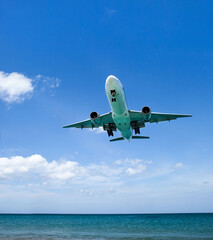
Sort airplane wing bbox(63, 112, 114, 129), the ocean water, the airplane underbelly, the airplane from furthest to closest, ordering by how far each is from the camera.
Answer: the ocean water
airplane wing bbox(63, 112, 114, 129)
the airplane underbelly
the airplane

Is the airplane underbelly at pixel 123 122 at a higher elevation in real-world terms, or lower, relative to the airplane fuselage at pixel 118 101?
lower

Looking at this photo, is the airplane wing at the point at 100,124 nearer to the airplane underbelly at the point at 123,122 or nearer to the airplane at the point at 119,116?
the airplane at the point at 119,116

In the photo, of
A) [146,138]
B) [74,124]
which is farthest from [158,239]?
[74,124]

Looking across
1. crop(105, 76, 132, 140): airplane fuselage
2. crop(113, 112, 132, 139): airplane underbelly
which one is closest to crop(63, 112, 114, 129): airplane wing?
crop(113, 112, 132, 139): airplane underbelly

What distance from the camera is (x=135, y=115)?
27547 mm

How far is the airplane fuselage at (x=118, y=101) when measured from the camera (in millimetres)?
22062

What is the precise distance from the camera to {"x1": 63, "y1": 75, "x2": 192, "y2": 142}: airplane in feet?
73.5

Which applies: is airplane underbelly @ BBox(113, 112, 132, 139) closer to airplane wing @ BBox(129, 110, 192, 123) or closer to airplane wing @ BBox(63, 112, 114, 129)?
airplane wing @ BBox(129, 110, 192, 123)

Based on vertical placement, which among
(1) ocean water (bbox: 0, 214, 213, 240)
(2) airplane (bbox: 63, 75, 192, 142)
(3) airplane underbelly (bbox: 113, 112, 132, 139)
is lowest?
(1) ocean water (bbox: 0, 214, 213, 240)

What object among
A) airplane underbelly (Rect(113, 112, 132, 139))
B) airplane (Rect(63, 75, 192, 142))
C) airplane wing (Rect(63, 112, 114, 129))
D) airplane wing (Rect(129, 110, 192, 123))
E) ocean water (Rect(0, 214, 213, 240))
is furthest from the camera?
ocean water (Rect(0, 214, 213, 240))

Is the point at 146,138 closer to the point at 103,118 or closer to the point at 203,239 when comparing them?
the point at 103,118

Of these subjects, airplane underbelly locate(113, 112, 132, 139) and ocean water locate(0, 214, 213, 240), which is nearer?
airplane underbelly locate(113, 112, 132, 139)

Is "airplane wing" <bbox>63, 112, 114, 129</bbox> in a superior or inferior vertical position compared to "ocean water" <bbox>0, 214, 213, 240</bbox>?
superior

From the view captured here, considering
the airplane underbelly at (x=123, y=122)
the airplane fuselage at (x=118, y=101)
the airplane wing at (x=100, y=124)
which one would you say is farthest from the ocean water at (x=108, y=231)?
the airplane fuselage at (x=118, y=101)
